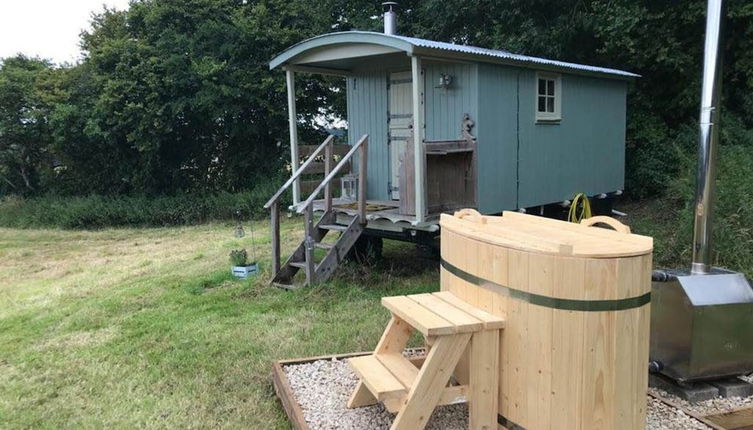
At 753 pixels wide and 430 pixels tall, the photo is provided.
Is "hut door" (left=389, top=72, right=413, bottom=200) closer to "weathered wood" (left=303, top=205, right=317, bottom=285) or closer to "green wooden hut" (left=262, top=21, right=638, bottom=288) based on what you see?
"green wooden hut" (left=262, top=21, right=638, bottom=288)

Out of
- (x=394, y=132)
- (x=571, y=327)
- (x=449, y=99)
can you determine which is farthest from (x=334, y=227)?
(x=571, y=327)

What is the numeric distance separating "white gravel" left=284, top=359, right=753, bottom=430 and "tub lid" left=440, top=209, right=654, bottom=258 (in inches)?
42.0

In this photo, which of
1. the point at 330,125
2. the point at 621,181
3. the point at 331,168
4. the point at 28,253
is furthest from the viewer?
the point at 330,125

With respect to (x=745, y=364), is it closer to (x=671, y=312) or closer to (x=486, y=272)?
(x=671, y=312)

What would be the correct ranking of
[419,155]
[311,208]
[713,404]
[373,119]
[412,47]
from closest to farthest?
[713,404] → [412,47] → [419,155] → [311,208] → [373,119]

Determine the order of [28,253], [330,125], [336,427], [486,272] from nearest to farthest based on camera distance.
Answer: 1. [486,272]
2. [336,427]
3. [28,253]
4. [330,125]

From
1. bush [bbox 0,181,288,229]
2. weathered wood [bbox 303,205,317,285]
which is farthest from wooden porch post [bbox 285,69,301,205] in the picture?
bush [bbox 0,181,288,229]

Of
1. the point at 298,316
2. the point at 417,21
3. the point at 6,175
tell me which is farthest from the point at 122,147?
the point at 298,316

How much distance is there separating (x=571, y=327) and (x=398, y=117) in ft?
16.9

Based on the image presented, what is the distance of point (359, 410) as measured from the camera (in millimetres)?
3406

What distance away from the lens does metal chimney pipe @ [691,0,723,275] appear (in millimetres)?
3717

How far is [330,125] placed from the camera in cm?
1623

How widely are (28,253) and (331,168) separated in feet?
22.9

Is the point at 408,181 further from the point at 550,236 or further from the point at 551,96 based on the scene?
the point at 550,236
